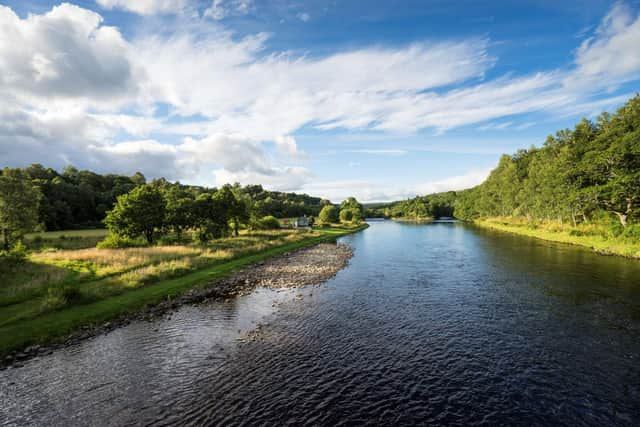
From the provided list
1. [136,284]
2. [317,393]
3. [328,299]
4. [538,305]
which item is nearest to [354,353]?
[317,393]

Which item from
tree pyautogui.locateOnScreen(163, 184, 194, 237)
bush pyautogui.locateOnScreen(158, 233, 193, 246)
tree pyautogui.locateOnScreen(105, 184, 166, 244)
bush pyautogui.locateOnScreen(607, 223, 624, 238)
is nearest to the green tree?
bush pyautogui.locateOnScreen(158, 233, 193, 246)

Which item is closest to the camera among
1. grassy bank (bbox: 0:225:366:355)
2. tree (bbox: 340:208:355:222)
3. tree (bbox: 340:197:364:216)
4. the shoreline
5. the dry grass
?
the shoreline

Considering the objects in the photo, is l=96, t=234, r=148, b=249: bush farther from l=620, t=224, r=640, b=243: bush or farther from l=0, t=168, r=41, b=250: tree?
l=620, t=224, r=640, b=243: bush

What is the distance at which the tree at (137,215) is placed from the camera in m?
52.2

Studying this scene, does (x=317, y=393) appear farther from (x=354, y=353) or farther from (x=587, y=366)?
(x=587, y=366)

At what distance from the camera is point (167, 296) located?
1057 inches

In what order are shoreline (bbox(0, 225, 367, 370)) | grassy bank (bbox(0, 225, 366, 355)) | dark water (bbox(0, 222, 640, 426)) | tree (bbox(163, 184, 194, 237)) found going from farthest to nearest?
tree (bbox(163, 184, 194, 237))
grassy bank (bbox(0, 225, 366, 355))
shoreline (bbox(0, 225, 367, 370))
dark water (bbox(0, 222, 640, 426))

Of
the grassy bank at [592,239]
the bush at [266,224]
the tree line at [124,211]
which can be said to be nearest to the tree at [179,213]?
the tree line at [124,211]

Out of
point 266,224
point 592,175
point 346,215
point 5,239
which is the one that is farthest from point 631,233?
point 346,215

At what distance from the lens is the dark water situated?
1188 cm

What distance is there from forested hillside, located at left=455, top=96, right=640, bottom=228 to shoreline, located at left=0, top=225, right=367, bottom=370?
50395 millimetres

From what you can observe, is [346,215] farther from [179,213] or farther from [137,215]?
[137,215]

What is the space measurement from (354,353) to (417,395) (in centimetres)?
451

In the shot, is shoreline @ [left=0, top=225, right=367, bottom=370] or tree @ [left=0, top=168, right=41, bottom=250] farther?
tree @ [left=0, top=168, right=41, bottom=250]
